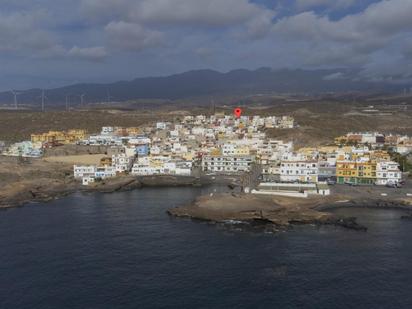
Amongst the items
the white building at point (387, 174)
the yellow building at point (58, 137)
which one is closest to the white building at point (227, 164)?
the white building at point (387, 174)

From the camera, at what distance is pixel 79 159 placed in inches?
2601

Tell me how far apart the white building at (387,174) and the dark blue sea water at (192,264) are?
36.2ft

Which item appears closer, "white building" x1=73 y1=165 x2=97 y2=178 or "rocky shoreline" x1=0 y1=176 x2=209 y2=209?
"rocky shoreline" x1=0 y1=176 x2=209 y2=209

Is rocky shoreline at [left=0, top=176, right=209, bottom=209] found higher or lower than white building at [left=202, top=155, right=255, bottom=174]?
lower

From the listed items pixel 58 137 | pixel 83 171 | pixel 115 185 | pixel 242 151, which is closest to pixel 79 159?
pixel 83 171

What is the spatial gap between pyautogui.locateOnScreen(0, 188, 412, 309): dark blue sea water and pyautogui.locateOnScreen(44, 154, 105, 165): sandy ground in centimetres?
2566

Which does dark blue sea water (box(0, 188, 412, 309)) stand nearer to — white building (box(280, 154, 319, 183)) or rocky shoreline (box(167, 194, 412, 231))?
rocky shoreline (box(167, 194, 412, 231))

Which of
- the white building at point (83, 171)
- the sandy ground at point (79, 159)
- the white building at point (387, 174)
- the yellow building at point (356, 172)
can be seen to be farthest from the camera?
the sandy ground at point (79, 159)

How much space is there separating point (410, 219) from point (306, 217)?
26.7ft

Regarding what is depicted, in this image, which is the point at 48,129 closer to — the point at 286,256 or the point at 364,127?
the point at 364,127

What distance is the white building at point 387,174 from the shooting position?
156ft

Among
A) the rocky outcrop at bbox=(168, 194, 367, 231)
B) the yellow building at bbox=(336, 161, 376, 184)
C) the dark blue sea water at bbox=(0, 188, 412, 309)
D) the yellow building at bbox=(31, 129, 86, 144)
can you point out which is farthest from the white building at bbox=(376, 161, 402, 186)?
the yellow building at bbox=(31, 129, 86, 144)

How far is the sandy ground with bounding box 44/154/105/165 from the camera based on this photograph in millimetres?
63197

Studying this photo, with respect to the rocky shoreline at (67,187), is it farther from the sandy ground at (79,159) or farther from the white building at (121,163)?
the sandy ground at (79,159)
